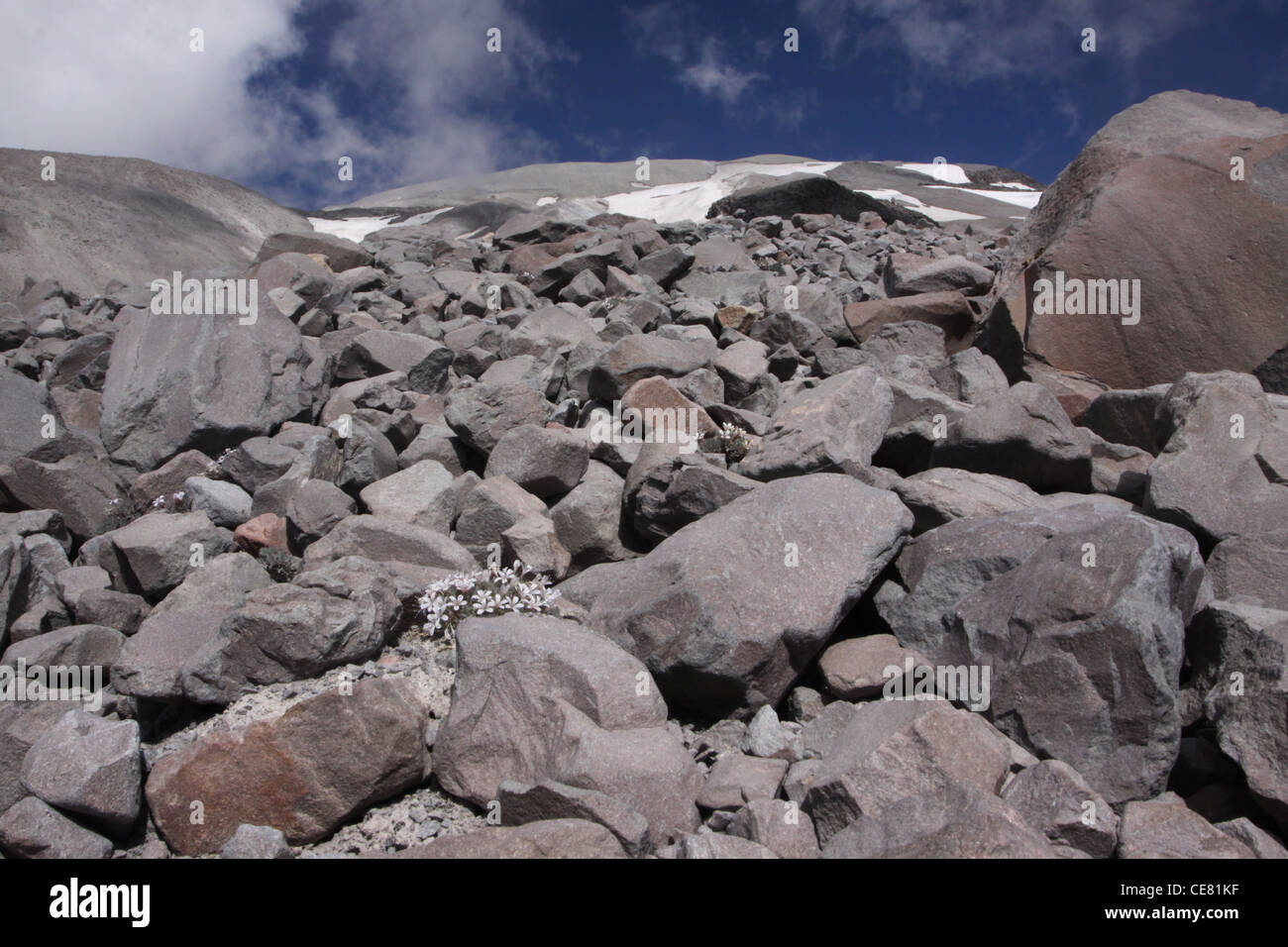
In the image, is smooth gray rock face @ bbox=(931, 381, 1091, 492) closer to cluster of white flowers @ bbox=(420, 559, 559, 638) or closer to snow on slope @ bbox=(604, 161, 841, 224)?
cluster of white flowers @ bbox=(420, 559, 559, 638)

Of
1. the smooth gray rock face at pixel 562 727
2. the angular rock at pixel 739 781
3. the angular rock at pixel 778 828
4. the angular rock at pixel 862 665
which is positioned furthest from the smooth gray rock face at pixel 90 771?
the angular rock at pixel 862 665

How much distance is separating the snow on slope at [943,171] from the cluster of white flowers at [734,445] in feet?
138

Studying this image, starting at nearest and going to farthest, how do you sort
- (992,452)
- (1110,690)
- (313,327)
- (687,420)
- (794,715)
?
(1110,690) < (794,715) < (992,452) < (687,420) < (313,327)

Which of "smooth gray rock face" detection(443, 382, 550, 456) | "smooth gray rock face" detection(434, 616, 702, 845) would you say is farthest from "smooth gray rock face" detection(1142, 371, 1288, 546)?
"smooth gray rock face" detection(443, 382, 550, 456)

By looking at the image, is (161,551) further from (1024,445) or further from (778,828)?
(1024,445)

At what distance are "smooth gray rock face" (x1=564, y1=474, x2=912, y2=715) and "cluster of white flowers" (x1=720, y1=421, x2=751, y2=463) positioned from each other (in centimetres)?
157

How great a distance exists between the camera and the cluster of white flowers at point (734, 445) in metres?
5.90

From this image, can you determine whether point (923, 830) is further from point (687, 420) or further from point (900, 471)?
point (687, 420)

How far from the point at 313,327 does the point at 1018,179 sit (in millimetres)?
45658

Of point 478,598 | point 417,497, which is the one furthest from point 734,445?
point 478,598

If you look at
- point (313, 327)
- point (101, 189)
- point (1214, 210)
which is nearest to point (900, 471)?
Result: point (1214, 210)

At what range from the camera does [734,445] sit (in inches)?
233

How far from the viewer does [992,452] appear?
5203 millimetres

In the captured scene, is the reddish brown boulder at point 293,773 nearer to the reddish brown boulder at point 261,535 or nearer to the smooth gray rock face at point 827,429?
the reddish brown boulder at point 261,535
